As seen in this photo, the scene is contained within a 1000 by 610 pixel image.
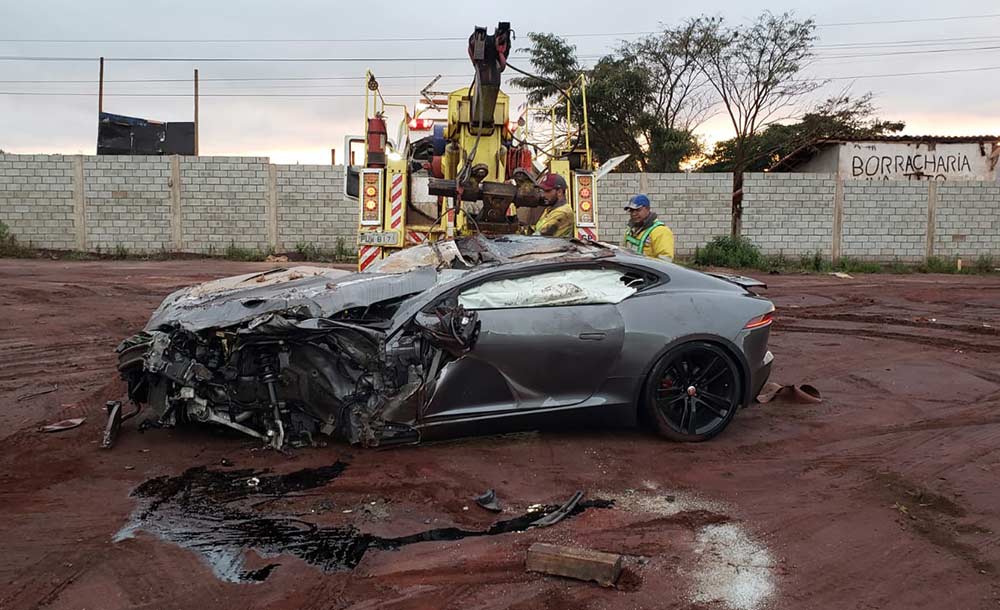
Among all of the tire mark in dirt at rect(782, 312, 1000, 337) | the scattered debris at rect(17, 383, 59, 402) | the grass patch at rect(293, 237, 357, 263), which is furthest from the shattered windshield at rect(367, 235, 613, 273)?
the grass patch at rect(293, 237, 357, 263)

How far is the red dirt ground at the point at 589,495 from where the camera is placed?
328cm

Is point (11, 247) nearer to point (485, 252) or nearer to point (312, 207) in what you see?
point (312, 207)

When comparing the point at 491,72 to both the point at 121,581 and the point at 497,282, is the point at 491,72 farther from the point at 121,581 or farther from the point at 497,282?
the point at 121,581

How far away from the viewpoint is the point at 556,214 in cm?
820

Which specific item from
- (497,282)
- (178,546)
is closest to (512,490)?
(497,282)

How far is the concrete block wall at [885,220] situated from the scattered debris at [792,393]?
15.1 m

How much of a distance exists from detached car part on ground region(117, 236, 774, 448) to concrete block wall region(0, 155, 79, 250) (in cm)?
1611

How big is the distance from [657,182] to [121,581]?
1800 cm

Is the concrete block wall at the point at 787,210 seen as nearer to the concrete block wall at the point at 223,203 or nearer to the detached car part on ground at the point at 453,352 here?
the concrete block wall at the point at 223,203

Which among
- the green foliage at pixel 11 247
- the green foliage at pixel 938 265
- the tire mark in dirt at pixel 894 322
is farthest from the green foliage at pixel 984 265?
the green foliage at pixel 11 247

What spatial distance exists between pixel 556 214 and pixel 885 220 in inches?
604

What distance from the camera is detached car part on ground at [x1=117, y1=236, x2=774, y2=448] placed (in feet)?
15.7

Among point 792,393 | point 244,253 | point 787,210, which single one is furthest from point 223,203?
point 792,393

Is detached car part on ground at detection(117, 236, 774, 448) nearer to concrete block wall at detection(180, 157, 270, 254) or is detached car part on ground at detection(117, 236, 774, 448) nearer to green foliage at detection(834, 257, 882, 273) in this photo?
concrete block wall at detection(180, 157, 270, 254)
